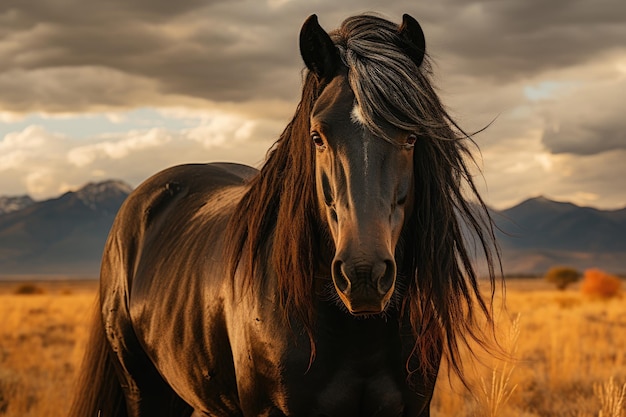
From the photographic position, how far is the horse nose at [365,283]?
2168 millimetres

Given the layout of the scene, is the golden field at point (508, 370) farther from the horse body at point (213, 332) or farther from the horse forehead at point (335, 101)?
the horse forehead at point (335, 101)

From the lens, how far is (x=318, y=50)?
2701 millimetres

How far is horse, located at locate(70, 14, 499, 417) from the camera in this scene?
2414 millimetres

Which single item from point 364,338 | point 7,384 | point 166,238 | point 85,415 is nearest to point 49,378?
point 7,384

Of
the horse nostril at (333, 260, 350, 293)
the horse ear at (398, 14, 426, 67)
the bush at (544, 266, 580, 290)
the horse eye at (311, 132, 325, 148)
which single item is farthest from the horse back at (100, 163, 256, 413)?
the bush at (544, 266, 580, 290)

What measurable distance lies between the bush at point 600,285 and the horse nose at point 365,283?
1516 inches

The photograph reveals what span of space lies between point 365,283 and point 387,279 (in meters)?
0.08

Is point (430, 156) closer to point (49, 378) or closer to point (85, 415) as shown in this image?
point (85, 415)

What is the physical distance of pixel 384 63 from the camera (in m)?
2.64

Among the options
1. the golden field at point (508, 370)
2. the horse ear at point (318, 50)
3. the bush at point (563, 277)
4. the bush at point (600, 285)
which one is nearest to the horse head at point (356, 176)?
the horse ear at point (318, 50)

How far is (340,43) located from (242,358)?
4.28 ft

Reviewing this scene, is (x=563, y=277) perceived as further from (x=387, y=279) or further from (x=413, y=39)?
(x=387, y=279)

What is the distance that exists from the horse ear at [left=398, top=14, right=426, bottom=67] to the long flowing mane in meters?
0.03

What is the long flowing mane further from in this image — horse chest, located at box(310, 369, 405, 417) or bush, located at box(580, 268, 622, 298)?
bush, located at box(580, 268, 622, 298)
